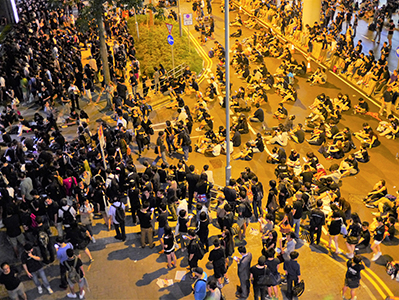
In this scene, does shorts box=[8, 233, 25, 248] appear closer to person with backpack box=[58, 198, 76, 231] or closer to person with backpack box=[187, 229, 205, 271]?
person with backpack box=[58, 198, 76, 231]

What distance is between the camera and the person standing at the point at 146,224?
11758 millimetres

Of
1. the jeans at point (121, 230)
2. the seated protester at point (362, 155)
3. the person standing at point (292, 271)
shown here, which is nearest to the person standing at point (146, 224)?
the jeans at point (121, 230)

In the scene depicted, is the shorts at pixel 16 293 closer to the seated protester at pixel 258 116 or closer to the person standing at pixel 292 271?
the person standing at pixel 292 271

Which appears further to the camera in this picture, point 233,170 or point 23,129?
point 23,129

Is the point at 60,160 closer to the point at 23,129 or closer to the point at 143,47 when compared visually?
the point at 23,129

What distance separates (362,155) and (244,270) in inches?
345

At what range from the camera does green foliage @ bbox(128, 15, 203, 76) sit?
27506mm

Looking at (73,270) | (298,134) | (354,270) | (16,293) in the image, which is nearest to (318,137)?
(298,134)

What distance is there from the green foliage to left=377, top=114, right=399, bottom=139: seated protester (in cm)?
1236

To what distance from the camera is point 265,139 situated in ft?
62.1

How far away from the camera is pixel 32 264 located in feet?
34.6

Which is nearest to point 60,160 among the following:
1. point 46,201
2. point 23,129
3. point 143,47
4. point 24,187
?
point 24,187

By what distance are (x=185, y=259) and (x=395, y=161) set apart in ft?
32.4

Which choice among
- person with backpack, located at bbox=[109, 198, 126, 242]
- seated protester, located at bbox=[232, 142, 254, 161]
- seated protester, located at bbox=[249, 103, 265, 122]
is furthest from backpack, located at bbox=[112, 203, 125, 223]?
seated protester, located at bbox=[249, 103, 265, 122]
